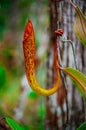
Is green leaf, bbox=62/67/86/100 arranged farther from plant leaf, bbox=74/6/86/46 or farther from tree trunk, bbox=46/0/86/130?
tree trunk, bbox=46/0/86/130

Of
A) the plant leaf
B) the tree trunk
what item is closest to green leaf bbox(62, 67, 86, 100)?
the plant leaf

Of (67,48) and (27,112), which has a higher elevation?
(67,48)

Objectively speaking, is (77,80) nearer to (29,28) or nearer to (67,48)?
(29,28)

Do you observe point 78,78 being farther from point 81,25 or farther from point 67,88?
point 67,88

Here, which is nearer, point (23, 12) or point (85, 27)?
point (85, 27)

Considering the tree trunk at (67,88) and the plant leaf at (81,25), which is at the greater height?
the plant leaf at (81,25)

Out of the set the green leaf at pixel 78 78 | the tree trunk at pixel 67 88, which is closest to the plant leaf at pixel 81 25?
the green leaf at pixel 78 78

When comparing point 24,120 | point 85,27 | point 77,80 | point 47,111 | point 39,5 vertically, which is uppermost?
point 39,5

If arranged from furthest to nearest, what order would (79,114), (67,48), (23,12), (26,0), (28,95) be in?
(23,12) < (26,0) < (28,95) < (79,114) < (67,48)

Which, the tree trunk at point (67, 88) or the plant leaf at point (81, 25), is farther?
the tree trunk at point (67, 88)

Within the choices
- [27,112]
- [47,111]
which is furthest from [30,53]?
[27,112]

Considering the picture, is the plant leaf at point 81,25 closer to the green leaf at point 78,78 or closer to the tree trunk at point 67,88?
the green leaf at point 78,78
